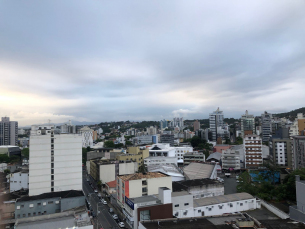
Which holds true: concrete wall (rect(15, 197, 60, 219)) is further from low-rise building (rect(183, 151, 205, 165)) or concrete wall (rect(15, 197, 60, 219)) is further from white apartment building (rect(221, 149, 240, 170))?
white apartment building (rect(221, 149, 240, 170))

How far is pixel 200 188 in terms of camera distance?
15477 millimetres

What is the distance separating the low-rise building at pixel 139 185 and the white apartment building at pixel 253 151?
54.9 ft

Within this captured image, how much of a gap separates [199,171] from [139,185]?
9353 mm

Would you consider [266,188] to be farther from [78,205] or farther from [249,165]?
[78,205]

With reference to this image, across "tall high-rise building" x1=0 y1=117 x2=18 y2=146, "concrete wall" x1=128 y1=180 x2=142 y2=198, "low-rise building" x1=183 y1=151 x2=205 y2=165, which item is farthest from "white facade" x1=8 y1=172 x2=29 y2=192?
"tall high-rise building" x1=0 y1=117 x2=18 y2=146

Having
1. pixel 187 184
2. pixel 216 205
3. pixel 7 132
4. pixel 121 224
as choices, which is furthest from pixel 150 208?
pixel 7 132

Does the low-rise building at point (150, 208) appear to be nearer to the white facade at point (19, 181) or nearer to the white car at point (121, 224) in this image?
the white car at point (121, 224)

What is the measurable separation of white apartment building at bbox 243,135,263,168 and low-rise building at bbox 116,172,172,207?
16741 mm

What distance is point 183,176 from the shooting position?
20359 mm

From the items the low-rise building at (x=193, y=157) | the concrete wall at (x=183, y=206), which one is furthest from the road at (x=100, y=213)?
the low-rise building at (x=193, y=157)

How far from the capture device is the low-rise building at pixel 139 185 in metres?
13.6

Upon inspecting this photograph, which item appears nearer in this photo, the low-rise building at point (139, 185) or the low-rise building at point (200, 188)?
the low-rise building at point (139, 185)

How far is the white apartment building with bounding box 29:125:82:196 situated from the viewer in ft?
50.6

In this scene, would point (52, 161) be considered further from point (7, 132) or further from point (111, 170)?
point (7, 132)
